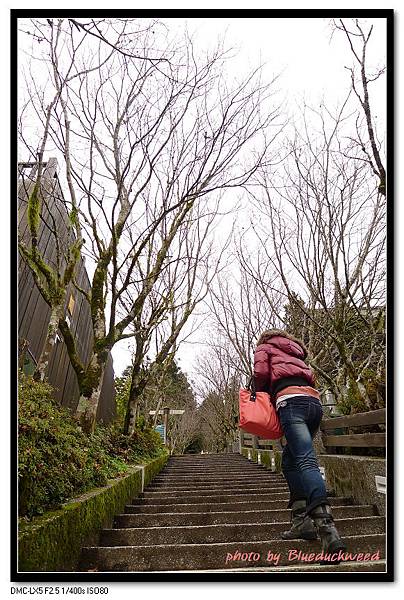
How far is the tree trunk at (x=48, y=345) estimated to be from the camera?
417cm

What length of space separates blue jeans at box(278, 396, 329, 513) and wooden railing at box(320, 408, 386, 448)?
0.67m

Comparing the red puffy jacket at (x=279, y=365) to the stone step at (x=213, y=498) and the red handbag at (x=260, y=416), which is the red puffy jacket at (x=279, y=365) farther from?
the stone step at (x=213, y=498)

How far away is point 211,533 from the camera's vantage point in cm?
296

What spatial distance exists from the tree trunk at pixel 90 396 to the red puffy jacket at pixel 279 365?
77.0 inches

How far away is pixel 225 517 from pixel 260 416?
110 centimetres

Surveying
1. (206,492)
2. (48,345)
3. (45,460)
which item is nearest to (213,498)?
(206,492)

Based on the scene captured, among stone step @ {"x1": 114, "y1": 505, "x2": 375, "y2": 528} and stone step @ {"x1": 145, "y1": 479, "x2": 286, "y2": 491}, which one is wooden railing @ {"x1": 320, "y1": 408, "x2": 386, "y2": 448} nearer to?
stone step @ {"x1": 114, "y1": 505, "x2": 375, "y2": 528}

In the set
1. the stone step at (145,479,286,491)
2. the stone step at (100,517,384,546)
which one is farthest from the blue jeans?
the stone step at (145,479,286,491)

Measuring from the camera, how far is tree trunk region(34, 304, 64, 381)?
4.17m

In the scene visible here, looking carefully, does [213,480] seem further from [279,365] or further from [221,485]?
[279,365]

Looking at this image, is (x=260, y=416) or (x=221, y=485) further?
(x=221, y=485)

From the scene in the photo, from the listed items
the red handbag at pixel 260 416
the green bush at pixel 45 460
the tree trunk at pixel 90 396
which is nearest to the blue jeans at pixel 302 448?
the red handbag at pixel 260 416
